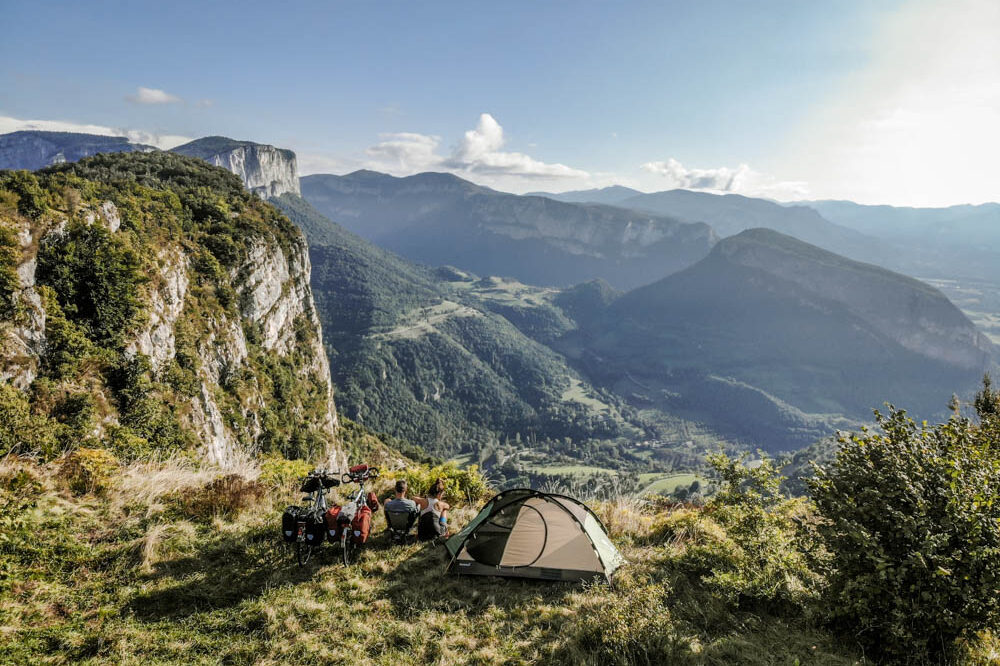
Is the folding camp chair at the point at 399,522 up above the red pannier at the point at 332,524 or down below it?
below

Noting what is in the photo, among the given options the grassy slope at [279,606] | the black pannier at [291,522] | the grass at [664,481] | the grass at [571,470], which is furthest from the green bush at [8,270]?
the grass at [571,470]

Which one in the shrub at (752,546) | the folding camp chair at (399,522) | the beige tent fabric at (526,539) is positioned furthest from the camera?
the folding camp chair at (399,522)

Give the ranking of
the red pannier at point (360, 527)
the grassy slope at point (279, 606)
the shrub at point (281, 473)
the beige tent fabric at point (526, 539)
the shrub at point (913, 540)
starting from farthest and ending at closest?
the shrub at point (281, 473)
the beige tent fabric at point (526, 539)
the red pannier at point (360, 527)
the grassy slope at point (279, 606)
the shrub at point (913, 540)

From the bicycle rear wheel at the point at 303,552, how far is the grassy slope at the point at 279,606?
19 centimetres

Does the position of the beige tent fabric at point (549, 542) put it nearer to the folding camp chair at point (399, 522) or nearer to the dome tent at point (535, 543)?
the dome tent at point (535, 543)

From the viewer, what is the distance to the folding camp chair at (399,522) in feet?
30.4

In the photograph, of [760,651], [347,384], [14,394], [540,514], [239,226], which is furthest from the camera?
[347,384]

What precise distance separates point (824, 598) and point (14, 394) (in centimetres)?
2269

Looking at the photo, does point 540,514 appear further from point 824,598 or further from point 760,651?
point 824,598

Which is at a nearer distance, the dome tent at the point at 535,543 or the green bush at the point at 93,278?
the dome tent at the point at 535,543

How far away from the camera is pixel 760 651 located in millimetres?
6297

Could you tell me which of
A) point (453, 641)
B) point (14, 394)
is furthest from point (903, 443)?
point (14, 394)

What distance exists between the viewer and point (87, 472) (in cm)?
858

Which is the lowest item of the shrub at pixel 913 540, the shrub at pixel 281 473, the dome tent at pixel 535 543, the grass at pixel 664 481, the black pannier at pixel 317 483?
the grass at pixel 664 481
